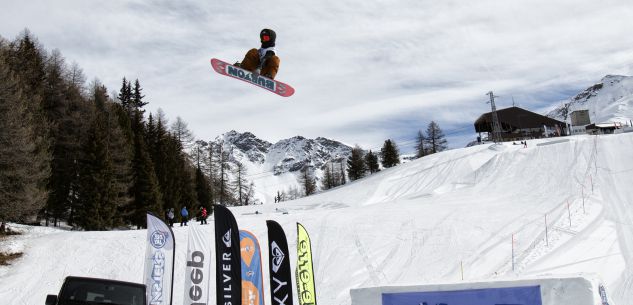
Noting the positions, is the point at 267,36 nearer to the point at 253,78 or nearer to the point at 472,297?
the point at 253,78

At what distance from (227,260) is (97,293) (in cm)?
380

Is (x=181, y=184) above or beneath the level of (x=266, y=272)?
above

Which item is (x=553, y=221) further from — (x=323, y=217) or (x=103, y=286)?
(x=103, y=286)

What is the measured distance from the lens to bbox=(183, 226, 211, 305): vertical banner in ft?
40.1

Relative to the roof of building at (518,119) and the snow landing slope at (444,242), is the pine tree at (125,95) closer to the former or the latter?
the snow landing slope at (444,242)

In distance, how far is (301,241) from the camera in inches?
459

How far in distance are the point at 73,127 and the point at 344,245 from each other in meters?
27.5

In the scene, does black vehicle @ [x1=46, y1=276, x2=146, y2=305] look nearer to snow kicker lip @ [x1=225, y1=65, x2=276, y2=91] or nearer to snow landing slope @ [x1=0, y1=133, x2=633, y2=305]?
snow kicker lip @ [x1=225, y1=65, x2=276, y2=91]

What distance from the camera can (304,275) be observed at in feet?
36.8

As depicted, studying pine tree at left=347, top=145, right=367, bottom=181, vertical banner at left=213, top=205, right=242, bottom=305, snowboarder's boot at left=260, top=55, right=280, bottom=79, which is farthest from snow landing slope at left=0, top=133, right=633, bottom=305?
pine tree at left=347, top=145, right=367, bottom=181

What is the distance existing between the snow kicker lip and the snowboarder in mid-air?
0.09 meters

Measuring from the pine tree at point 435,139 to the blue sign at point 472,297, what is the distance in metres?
91.8

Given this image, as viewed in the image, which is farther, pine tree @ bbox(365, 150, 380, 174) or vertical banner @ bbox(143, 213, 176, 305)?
pine tree @ bbox(365, 150, 380, 174)

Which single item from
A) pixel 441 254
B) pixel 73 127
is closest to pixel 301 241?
pixel 441 254
